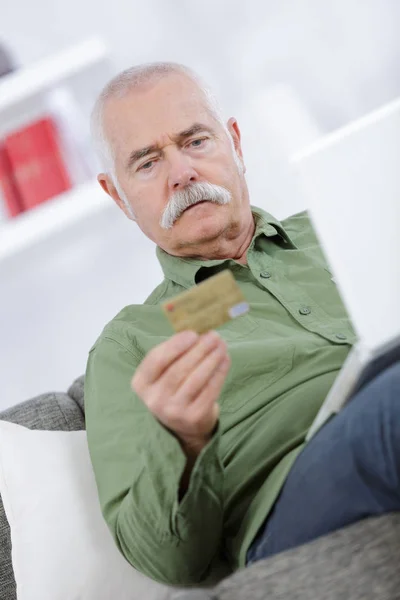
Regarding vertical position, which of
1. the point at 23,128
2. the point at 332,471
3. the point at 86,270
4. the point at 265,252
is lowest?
the point at 332,471

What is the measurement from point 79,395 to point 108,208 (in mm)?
622

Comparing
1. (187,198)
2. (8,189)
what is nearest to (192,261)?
(187,198)

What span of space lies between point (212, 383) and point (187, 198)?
64 centimetres

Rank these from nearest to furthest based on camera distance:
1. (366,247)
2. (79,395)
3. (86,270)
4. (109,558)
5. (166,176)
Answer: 1. (366,247)
2. (109,558)
3. (166,176)
4. (79,395)
5. (86,270)

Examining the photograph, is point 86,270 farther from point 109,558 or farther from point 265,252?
point 109,558

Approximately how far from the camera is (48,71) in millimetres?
2084

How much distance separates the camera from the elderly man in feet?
2.97

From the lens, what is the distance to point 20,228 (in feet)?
6.84

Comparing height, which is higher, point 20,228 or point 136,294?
Answer: point 20,228

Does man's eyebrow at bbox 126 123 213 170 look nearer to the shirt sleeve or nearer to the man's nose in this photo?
the man's nose

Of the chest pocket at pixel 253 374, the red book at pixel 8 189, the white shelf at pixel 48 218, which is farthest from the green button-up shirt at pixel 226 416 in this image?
the red book at pixel 8 189

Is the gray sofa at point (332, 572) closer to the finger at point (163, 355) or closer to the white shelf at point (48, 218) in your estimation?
the finger at point (163, 355)

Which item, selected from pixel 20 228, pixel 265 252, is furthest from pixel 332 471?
pixel 20 228

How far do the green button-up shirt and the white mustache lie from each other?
0.09 metres
